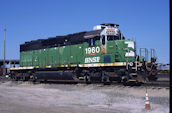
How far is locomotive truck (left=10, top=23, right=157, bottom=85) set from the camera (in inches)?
589

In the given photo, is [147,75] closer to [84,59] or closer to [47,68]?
[84,59]

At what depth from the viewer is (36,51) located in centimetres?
2275

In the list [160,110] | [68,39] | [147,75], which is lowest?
[160,110]

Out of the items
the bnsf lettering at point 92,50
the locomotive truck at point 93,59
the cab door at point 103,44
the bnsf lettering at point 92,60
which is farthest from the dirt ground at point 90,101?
the bnsf lettering at point 92,50

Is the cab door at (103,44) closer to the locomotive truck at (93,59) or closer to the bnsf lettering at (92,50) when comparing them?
the locomotive truck at (93,59)

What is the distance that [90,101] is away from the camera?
10.5 m

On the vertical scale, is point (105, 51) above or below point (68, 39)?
below

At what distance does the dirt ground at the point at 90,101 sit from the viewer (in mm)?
8305

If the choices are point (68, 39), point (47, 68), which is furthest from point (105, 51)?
point (47, 68)

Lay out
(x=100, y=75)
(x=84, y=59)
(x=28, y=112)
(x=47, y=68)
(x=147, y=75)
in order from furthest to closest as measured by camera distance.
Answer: (x=47, y=68) < (x=84, y=59) < (x=100, y=75) < (x=147, y=75) < (x=28, y=112)

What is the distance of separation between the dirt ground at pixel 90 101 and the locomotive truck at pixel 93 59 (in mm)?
1236

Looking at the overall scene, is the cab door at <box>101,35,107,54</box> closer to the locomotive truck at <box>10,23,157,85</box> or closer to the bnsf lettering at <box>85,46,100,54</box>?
the locomotive truck at <box>10,23,157,85</box>

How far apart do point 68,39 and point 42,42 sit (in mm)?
4047

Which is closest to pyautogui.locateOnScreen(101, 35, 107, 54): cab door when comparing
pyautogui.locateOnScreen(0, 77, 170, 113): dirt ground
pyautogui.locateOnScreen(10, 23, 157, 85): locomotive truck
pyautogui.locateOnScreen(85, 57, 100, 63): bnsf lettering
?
Result: pyautogui.locateOnScreen(10, 23, 157, 85): locomotive truck
